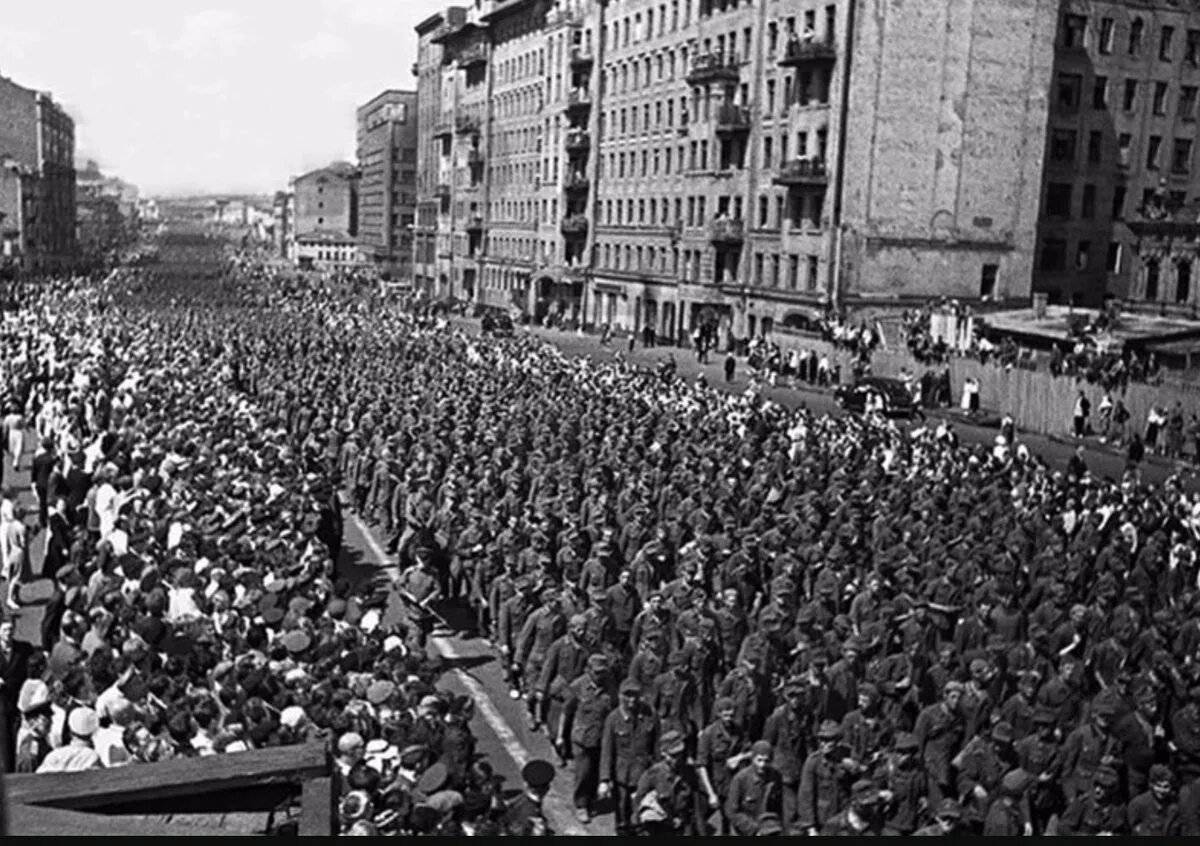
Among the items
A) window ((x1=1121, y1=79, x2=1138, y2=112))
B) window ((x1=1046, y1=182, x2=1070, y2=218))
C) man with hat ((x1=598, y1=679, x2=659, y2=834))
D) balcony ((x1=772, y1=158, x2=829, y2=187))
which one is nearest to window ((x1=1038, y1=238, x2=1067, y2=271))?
window ((x1=1046, y1=182, x2=1070, y2=218))

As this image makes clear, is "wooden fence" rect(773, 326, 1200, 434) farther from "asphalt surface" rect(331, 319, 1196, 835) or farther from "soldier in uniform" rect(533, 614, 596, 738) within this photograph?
"soldier in uniform" rect(533, 614, 596, 738)

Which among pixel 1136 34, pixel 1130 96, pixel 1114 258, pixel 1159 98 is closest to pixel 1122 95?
pixel 1130 96

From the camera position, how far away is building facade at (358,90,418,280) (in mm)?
144875

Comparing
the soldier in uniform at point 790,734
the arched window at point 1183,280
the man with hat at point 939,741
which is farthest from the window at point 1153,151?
the soldier in uniform at point 790,734

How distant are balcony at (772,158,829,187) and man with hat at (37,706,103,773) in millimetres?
48425

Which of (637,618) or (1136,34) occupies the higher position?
(1136,34)

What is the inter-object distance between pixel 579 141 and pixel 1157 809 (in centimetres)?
7428

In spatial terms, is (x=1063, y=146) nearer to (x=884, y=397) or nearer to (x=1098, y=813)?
(x=884, y=397)

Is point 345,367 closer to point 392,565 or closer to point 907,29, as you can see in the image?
point 392,565

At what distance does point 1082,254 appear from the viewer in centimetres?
6381

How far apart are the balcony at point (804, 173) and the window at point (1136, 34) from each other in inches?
747

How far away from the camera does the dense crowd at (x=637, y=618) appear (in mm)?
9430

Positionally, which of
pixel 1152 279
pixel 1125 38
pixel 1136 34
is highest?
pixel 1136 34

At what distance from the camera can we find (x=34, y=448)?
31.3 metres
